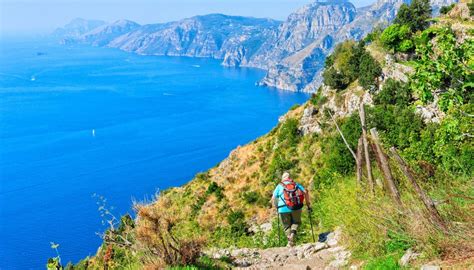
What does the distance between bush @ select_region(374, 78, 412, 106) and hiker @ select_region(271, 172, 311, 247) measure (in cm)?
1479

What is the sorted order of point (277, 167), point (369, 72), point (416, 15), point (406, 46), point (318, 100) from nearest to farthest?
point (406, 46)
point (369, 72)
point (277, 167)
point (416, 15)
point (318, 100)

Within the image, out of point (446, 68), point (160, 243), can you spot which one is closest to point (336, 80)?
point (446, 68)

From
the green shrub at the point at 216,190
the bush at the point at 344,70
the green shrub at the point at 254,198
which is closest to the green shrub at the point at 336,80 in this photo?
the bush at the point at 344,70

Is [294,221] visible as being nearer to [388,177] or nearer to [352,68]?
[388,177]

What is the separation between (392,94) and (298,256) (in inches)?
673

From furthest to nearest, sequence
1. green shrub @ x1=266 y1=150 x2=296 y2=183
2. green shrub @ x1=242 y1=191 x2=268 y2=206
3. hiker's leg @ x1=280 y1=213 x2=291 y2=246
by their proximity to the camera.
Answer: green shrub @ x1=266 y1=150 x2=296 y2=183 → green shrub @ x1=242 y1=191 x2=268 y2=206 → hiker's leg @ x1=280 y1=213 x2=291 y2=246

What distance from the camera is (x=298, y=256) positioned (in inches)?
333

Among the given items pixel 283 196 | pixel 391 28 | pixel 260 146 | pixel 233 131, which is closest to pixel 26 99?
pixel 233 131

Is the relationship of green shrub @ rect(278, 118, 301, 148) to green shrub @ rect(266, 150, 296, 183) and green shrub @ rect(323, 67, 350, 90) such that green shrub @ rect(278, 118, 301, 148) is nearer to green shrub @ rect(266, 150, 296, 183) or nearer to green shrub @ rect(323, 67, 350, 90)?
green shrub @ rect(266, 150, 296, 183)

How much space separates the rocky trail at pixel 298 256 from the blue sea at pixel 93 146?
1231 inches

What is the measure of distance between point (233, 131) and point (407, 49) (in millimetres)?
91965

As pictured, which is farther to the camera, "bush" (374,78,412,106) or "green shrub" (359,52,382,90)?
"green shrub" (359,52,382,90)

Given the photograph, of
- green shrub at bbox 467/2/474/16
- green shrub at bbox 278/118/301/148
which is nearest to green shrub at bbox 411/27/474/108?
green shrub at bbox 467/2/474/16

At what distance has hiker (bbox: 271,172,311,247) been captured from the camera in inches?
371
